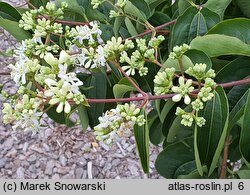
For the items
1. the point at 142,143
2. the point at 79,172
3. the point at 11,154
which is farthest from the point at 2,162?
the point at 142,143

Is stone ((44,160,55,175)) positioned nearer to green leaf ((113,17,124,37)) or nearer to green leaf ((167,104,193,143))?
green leaf ((167,104,193,143))

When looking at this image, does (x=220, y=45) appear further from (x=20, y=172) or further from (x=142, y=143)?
(x=20, y=172)

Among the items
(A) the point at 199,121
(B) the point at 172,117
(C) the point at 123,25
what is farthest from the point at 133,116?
(C) the point at 123,25

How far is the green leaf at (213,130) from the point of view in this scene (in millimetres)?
717

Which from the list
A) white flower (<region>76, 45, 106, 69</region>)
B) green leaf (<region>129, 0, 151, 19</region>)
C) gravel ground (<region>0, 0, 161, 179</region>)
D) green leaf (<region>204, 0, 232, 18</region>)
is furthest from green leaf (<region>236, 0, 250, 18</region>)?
gravel ground (<region>0, 0, 161, 179</region>)

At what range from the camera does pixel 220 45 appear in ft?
2.36

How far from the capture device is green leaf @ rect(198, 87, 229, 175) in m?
0.72

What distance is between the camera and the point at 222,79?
31.3 inches

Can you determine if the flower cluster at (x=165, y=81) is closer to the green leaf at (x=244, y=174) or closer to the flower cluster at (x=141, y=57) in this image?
the flower cluster at (x=141, y=57)

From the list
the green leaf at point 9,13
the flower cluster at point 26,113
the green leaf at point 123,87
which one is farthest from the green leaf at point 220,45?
the green leaf at point 9,13

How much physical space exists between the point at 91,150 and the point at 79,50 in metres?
1.55

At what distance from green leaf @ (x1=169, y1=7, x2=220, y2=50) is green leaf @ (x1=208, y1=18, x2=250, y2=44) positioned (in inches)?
2.7

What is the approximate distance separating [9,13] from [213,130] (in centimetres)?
48

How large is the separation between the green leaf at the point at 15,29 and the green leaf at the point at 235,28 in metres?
0.36
